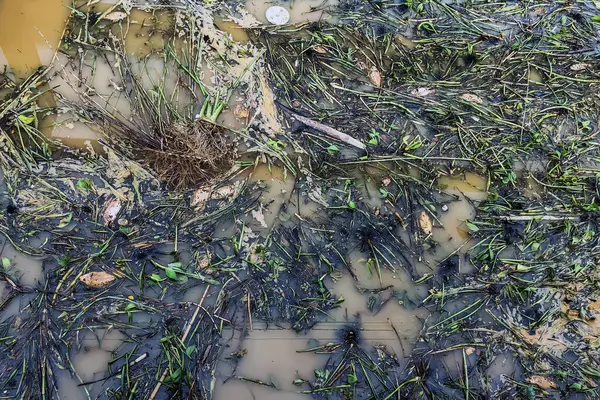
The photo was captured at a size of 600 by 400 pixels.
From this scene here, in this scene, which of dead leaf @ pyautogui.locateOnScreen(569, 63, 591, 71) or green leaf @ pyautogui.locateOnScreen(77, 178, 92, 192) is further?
dead leaf @ pyautogui.locateOnScreen(569, 63, 591, 71)

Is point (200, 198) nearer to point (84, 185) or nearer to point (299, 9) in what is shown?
point (84, 185)

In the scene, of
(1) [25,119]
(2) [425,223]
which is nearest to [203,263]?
(2) [425,223]

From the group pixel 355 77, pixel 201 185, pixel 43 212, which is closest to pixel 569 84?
pixel 355 77

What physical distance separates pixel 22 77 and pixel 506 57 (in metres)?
3.43

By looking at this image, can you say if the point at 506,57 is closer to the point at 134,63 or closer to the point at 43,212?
the point at 134,63

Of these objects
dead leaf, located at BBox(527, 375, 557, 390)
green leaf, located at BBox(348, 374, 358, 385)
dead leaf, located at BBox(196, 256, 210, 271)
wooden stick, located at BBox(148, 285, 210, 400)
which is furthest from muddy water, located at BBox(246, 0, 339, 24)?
dead leaf, located at BBox(527, 375, 557, 390)

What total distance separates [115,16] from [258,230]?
6.39 feet

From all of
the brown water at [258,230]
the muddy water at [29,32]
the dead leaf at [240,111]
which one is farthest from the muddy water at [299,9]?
the muddy water at [29,32]

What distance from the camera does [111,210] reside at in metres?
2.46

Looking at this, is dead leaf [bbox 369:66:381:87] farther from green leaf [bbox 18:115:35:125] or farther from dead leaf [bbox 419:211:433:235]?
green leaf [bbox 18:115:35:125]

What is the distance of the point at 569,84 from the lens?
3.18 metres

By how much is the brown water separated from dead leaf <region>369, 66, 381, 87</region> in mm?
398

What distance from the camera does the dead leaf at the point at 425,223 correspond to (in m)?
2.59

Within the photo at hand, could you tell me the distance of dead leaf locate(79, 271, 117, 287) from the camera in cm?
226
